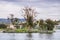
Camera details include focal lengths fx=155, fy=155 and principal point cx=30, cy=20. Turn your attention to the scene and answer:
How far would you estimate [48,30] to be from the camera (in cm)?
352

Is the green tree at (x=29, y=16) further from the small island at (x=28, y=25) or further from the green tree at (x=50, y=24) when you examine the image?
the green tree at (x=50, y=24)

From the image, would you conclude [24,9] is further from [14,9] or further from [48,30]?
[48,30]

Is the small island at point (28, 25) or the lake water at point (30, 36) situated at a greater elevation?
the small island at point (28, 25)

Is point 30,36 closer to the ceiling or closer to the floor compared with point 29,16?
closer to the floor

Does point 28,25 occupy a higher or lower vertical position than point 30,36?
higher

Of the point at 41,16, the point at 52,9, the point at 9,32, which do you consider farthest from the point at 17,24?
the point at 52,9

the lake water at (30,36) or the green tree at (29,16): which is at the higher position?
the green tree at (29,16)

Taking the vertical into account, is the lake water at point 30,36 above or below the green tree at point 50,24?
below

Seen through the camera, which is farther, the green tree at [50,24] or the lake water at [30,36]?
the green tree at [50,24]

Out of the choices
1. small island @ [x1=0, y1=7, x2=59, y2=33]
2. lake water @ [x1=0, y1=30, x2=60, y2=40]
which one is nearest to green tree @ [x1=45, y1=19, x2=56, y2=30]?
small island @ [x1=0, y1=7, x2=59, y2=33]

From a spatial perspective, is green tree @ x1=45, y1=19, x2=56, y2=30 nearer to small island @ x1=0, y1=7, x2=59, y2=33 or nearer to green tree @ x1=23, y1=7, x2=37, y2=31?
small island @ x1=0, y1=7, x2=59, y2=33

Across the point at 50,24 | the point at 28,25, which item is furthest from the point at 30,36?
the point at 50,24

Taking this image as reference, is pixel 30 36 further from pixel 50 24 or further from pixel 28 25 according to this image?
pixel 50 24

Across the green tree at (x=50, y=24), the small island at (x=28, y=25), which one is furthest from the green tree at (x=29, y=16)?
the green tree at (x=50, y=24)
